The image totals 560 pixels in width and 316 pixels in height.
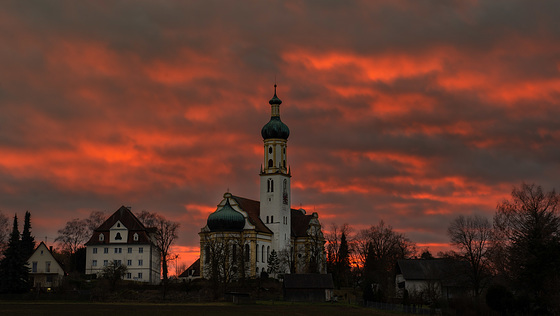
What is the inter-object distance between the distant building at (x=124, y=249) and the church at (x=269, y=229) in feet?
30.0

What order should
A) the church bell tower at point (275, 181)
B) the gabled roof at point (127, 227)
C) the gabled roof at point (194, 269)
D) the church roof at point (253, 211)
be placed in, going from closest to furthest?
1. the gabled roof at point (127, 227)
2. the gabled roof at point (194, 269)
3. the church roof at point (253, 211)
4. the church bell tower at point (275, 181)

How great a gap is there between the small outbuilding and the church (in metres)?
16.4

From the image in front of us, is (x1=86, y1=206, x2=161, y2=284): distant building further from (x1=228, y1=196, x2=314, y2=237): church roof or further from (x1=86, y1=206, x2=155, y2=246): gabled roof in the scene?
(x1=228, y1=196, x2=314, y2=237): church roof

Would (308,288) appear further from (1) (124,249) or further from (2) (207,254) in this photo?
(1) (124,249)

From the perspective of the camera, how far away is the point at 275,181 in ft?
419

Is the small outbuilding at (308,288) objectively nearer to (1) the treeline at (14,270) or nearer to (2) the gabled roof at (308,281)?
(2) the gabled roof at (308,281)

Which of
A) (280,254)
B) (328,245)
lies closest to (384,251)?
(328,245)

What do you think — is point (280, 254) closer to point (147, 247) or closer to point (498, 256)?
point (147, 247)

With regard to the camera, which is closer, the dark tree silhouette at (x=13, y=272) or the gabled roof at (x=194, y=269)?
the dark tree silhouette at (x=13, y=272)

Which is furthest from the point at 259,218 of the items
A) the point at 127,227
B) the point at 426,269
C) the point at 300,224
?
the point at 426,269

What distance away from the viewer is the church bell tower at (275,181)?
127 m

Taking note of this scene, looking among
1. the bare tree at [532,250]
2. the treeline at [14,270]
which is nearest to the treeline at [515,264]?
the bare tree at [532,250]

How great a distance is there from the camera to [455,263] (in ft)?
282

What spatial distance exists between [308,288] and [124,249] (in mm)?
30669
